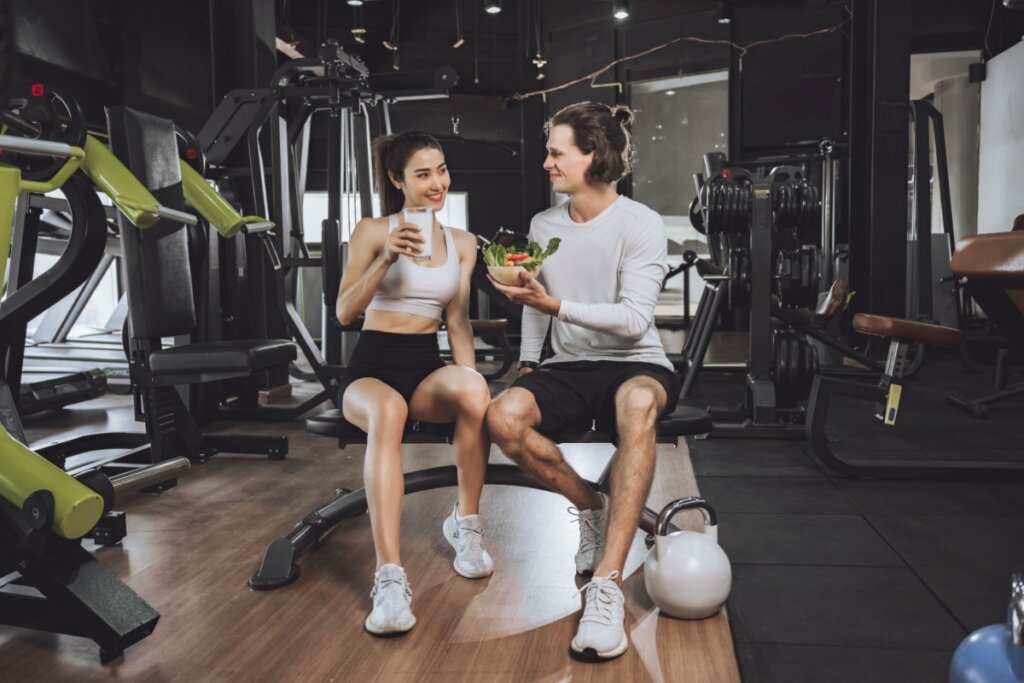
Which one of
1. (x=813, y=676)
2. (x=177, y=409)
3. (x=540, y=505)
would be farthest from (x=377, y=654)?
(x=177, y=409)

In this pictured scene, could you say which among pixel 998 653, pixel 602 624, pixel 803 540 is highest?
pixel 998 653

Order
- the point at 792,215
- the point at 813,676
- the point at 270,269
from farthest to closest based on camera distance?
the point at 270,269
the point at 792,215
the point at 813,676

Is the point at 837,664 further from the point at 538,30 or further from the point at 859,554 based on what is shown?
the point at 538,30

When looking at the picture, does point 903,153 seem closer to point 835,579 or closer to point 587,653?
point 835,579

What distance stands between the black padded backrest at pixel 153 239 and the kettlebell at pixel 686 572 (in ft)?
6.47

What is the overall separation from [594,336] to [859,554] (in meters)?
0.96

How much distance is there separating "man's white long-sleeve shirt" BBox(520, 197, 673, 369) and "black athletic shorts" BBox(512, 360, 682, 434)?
39 millimetres

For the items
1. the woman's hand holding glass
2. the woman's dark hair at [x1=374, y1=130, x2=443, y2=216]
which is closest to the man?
the woman's hand holding glass

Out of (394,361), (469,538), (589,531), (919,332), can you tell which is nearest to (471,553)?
(469,538)

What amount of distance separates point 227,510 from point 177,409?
632 millimetres

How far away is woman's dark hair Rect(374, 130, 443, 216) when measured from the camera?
2.18m

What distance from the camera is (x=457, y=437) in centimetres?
213

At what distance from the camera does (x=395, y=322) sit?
87.4 inches

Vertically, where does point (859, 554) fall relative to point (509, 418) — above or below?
below
